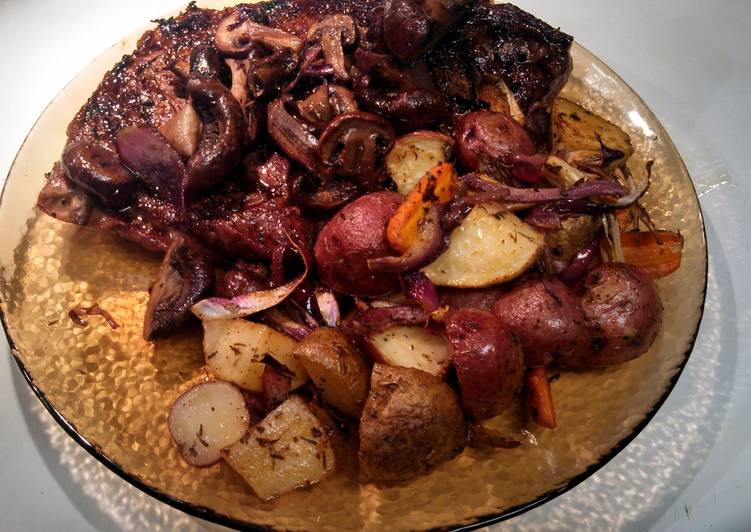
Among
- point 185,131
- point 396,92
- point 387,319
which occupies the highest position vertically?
point 396,92

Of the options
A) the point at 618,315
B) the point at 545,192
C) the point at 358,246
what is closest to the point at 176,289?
the point at 358,246

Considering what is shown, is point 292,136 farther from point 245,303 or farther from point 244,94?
point 245,303

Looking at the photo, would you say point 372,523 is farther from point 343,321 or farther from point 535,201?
point 535,201

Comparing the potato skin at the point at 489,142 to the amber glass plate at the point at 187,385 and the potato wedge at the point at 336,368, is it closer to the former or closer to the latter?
the amber glass plate at the point at 187,385

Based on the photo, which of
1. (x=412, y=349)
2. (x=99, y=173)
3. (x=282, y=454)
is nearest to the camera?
(x=282, y=454)

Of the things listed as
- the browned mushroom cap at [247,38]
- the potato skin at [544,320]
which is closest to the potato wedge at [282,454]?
the potato skin at [544,320]

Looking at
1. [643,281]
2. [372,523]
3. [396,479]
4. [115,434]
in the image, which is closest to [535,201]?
[643,281]
